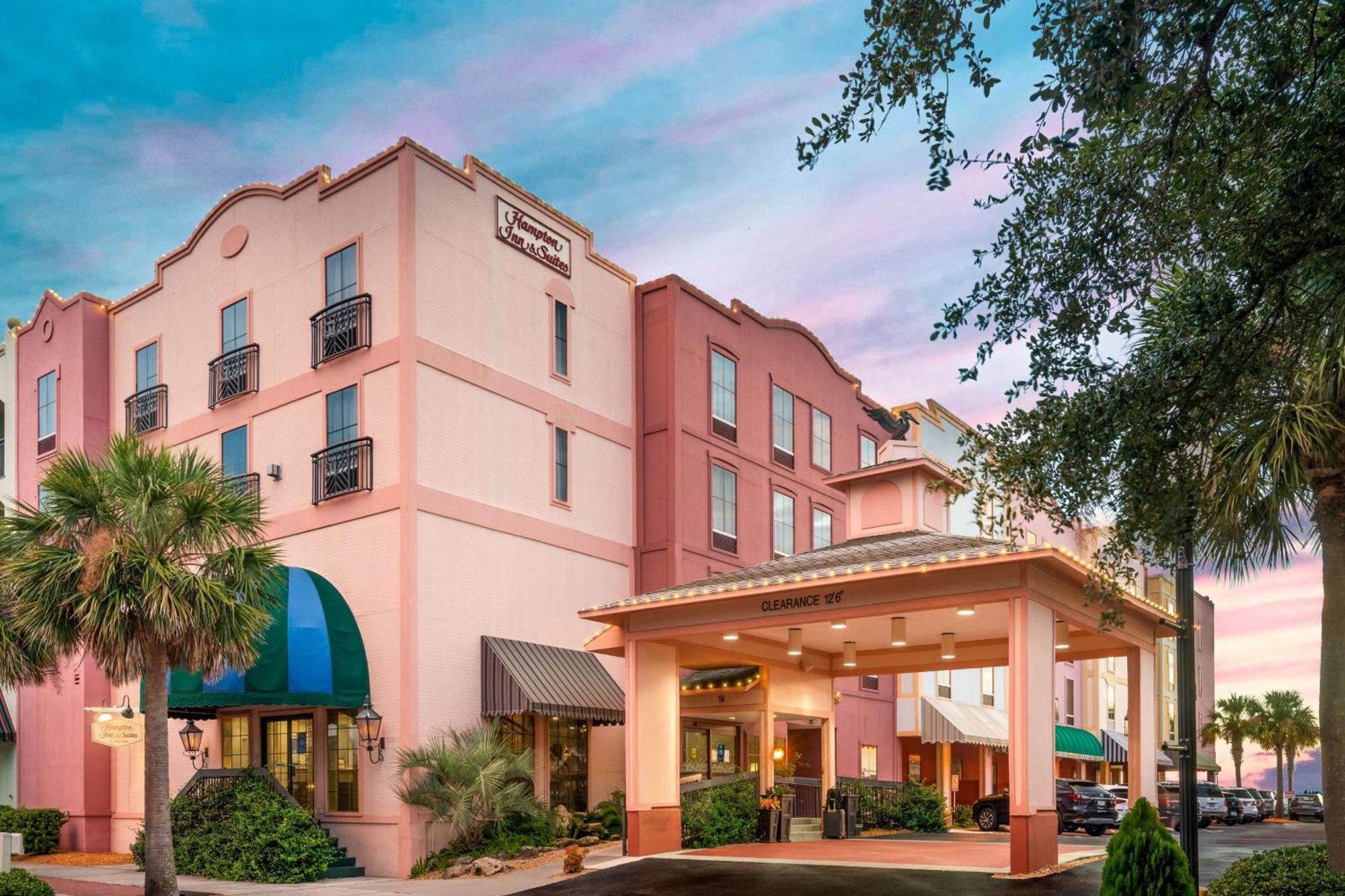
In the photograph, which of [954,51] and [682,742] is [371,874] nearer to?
[682,742]

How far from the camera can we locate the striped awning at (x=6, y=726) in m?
34.3

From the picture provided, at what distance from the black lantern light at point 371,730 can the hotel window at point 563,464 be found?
6766mm

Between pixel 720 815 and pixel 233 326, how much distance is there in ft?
52.6

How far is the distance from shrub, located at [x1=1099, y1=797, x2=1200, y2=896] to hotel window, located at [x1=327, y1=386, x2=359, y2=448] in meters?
17.9

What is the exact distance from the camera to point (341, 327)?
27.2 metres

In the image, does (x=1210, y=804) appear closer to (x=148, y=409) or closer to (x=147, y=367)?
(x=148, y=409)

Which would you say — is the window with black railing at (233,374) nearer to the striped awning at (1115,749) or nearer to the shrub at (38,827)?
the shrub at (38,827)

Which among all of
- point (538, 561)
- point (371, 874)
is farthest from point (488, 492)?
point (371, 874)

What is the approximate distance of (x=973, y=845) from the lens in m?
23.8

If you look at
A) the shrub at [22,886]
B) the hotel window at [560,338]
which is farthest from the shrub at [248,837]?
the hotel window at [560,338]

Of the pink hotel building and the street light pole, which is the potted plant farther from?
the street light pole

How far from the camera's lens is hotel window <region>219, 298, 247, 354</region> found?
3008cm

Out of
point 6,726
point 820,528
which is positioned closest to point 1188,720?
point 820,528

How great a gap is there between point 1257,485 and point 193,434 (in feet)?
78.3
